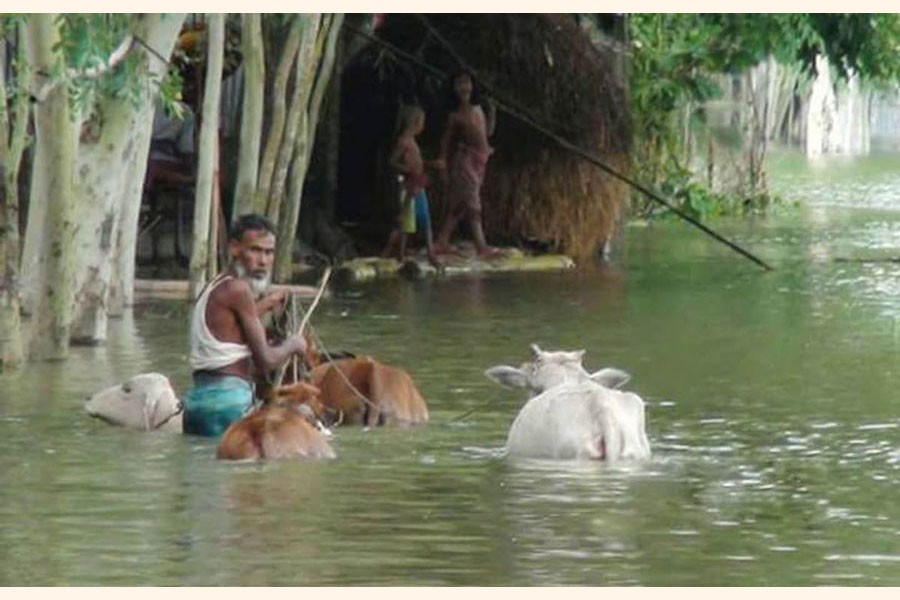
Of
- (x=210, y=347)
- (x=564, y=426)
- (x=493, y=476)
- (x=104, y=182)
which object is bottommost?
(x=493, y=476)

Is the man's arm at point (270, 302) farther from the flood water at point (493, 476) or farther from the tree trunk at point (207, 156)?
the tree trunk at point (207, 156)

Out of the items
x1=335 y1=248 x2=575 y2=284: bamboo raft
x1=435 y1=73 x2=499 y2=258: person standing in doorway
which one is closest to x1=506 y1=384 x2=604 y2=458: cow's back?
x1=335 y1=248 x2=575 y2=284: bamboo raft

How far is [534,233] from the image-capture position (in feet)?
97.3

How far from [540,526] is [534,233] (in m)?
17.6

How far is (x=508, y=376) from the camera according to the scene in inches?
590

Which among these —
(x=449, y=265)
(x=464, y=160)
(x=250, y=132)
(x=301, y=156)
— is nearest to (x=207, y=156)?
(x=250, y=132)

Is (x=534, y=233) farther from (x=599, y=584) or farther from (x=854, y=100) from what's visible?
(x=854, y=100)

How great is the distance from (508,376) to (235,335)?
1.44 m

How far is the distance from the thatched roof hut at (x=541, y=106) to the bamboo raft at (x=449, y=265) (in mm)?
554

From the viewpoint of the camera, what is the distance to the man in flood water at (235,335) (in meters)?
14.4

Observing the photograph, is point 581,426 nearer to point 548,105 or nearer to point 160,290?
point 160,290

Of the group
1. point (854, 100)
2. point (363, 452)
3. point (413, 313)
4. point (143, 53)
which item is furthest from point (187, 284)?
point (854, 100)

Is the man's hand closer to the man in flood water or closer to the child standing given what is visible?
the man in flood water

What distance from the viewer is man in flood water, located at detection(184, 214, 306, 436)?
47.3 ft
